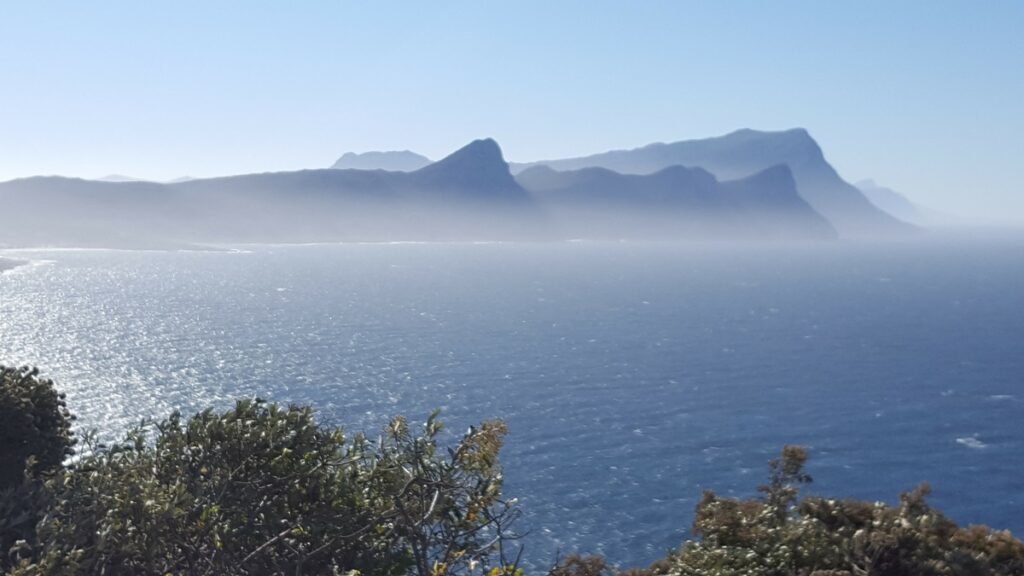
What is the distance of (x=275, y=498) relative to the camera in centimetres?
1377

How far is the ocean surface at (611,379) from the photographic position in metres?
52.7

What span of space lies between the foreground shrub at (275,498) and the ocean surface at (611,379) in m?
29.2

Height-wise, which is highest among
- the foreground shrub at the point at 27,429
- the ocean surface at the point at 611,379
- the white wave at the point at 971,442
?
the foreground shrub at the point at 27,429

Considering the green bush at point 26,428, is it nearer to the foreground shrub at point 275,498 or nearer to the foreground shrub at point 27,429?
the foreground shrub at point 27,429

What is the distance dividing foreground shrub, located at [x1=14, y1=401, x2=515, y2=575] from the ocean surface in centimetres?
2921

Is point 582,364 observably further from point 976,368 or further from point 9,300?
point 9,300

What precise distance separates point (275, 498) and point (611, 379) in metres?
70.2

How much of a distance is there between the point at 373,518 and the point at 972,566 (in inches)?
348

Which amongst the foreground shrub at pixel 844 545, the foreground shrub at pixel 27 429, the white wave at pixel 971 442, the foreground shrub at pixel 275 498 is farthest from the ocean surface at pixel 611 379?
Answer: the foreground shrub at pixel 844 545

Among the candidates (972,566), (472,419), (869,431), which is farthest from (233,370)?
(972,566)

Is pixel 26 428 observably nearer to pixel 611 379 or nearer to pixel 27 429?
pixel 27 429

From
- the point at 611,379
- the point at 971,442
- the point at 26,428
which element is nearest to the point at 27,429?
the point at 26,428

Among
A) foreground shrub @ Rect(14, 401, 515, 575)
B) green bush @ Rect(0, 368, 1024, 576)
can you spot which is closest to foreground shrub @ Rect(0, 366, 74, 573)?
green bush @ Rect(0, 368, 1024, 576)

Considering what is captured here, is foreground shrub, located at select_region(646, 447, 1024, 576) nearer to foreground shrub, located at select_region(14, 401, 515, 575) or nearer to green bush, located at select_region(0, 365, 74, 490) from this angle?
foreground shrub, located at select_region(14, 401, 515, 575)
